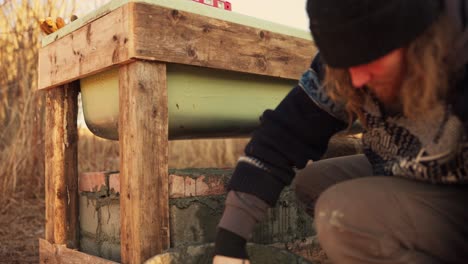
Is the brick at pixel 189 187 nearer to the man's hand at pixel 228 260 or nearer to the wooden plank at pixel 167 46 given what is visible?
the wooden plank at pixel 167 46

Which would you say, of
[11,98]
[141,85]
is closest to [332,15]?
[141,85]

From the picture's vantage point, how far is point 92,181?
6.17 ft

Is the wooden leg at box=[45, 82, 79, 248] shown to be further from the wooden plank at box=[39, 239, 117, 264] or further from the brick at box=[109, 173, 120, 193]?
the brick at box=[109, 173, 120, 193]

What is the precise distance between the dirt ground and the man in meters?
1.77

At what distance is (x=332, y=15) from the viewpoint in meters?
0.85

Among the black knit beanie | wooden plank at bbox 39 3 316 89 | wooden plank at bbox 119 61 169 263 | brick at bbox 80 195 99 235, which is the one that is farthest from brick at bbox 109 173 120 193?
the black knit beanie

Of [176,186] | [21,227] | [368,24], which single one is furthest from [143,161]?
[21,227]

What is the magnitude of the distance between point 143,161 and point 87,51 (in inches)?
19.0

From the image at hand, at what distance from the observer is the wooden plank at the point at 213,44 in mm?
1465

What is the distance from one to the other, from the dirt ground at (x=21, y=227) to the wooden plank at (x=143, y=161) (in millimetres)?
1205

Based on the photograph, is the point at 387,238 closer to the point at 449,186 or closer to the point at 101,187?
the point at 449,186

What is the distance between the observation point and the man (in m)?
0.85

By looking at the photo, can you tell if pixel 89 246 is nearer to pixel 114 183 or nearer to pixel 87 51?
pixel 114 183

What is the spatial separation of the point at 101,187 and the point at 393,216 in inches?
47.6
